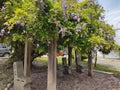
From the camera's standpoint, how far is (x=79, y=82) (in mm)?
8391

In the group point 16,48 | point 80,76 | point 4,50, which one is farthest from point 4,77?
point 4,50

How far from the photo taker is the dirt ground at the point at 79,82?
26.0 ft

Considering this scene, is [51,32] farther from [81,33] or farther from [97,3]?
Result: [97,3]

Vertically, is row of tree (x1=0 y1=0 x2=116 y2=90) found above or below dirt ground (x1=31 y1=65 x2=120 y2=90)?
above

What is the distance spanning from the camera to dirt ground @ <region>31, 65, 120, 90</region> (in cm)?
793

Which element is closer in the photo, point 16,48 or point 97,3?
point 97,3

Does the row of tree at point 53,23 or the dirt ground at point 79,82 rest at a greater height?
the row of tree at point 53,23

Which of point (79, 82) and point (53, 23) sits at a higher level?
point (53, 23)

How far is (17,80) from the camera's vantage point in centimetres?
741

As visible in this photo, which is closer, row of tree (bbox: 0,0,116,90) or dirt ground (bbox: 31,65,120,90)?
row of tree (bbox: 0,0,116,90)

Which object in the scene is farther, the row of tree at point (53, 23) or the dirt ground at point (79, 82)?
the dirt ground at point (79, 82)

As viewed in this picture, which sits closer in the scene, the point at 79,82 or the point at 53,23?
the point at 53,23

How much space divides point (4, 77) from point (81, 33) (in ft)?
15.4

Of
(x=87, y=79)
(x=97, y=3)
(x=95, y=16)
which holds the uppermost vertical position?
(x=97, y=3)
